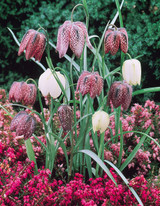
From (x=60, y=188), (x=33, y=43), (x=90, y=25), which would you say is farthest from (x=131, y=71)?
(x=90, y=25)

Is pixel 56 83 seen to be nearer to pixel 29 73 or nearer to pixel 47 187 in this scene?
pixel 47 187

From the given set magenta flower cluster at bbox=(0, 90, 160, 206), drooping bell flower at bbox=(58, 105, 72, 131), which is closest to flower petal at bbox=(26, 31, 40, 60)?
drooping bell flower at bbox=(58, 105, 72, 131)

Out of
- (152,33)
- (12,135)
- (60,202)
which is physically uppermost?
(152,33)

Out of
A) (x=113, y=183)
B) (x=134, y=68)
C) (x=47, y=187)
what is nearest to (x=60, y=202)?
(x=47, y=187)

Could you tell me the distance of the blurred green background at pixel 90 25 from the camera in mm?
2389

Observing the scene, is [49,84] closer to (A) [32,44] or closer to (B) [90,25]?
(A) [32,44]

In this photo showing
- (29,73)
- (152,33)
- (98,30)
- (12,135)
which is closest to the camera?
(12,135)

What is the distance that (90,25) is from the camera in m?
2.59

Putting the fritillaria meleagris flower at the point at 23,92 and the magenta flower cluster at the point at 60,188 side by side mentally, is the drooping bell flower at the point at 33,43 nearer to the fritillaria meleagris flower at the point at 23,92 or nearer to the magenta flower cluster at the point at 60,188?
the fritillaria meleagris flower at the point at 23,92

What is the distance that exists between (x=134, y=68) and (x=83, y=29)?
0.26 meters

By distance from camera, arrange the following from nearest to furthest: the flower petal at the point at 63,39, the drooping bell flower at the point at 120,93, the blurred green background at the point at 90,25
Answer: the flower petal at the point at 63,39 → the drooping bell flower at the point at 120,93 → the blurred green background at the point at 90,25

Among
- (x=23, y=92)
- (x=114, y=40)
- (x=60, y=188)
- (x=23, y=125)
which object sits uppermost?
(x=114, y=40)

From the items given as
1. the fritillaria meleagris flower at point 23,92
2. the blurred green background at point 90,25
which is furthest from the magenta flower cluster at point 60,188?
the blurred green background at point 90,25

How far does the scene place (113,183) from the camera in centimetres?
132
